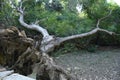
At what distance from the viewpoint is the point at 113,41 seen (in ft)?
28.2

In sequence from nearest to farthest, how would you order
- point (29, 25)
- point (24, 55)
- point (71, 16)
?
point (24, 55) → point (29, 25) → point (71, 16)

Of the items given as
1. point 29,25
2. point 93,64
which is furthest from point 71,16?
point 93,64

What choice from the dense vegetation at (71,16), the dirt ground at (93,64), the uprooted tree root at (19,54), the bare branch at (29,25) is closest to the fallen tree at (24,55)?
the uprooted tree root at (19,54)

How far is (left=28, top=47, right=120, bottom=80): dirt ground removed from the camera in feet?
18.7

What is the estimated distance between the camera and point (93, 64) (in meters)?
6.47

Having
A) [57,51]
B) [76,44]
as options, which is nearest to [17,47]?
[57,51]

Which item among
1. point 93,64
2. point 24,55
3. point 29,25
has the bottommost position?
point 93,64

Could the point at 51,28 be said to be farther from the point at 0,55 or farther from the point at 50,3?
the point at 0,55

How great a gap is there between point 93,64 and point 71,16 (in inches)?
91.9

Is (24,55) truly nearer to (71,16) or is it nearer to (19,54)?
(19,54)

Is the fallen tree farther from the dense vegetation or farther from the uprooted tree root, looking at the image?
the dense vegetation

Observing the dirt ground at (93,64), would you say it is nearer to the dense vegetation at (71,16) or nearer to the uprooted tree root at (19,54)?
the dense vegetation at (71,16)

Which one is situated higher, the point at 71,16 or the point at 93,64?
the point at 71,16

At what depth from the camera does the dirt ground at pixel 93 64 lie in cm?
570
